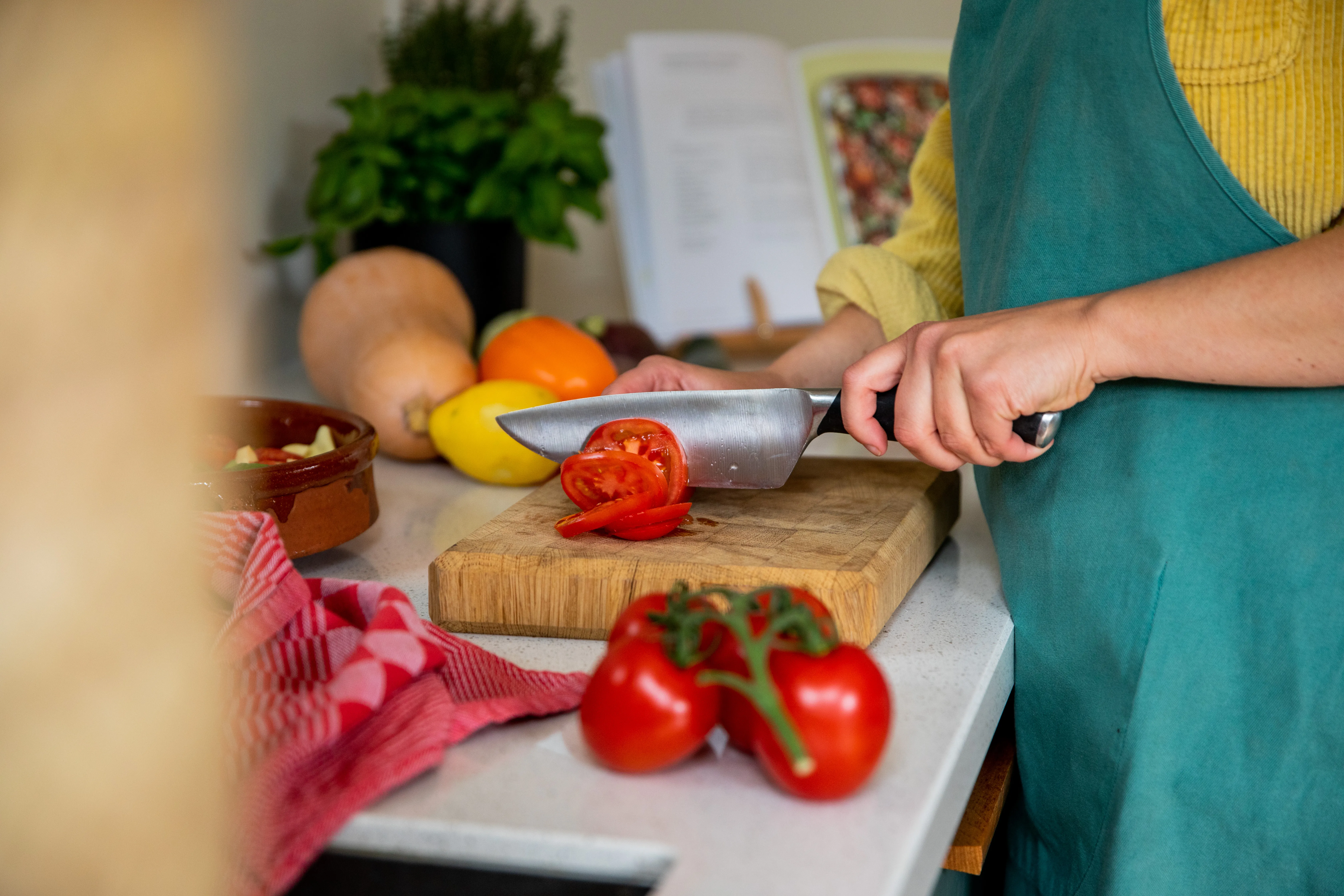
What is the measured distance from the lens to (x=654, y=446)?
32.0 inches

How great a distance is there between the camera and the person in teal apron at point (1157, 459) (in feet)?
2.06

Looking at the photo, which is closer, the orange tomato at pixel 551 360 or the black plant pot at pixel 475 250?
the orange tomato at pixel 551 360

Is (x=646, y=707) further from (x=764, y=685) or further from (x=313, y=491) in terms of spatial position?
(x=313, y=491)

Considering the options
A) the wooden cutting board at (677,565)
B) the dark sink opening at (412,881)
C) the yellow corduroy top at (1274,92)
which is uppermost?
the yellow corduroy top at (1274,92)

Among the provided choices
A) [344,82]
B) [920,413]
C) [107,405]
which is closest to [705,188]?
[344,82]

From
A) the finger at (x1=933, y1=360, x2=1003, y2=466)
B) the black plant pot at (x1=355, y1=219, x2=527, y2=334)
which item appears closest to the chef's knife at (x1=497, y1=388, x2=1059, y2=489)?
the finger at (x1=933, y1=360, x2=1003, y2=466)

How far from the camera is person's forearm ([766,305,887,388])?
3.29 ft

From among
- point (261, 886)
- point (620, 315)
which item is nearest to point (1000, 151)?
point (261, 886)

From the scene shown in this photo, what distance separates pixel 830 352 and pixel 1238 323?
1.45 feet

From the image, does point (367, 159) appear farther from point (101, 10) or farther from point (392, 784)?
point (101, 10)

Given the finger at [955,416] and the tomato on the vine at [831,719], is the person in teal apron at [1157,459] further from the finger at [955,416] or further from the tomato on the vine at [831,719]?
the tomato on the vine at [831,719]

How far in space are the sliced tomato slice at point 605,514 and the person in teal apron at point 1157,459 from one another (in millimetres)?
161

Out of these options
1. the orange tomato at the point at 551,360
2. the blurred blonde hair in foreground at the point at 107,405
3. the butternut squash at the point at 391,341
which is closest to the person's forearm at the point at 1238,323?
the blurred blonde hair in foreground at the point at 107,405

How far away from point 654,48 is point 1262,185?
1.33 meters
